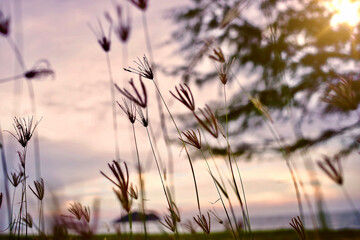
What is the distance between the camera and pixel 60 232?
652 millimetres

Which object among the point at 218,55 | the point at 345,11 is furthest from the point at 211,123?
the point at 345,11

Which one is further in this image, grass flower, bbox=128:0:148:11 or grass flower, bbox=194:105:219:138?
grass flower, bbox=128:0:148:11

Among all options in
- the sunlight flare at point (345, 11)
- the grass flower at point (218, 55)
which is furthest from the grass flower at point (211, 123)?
the sunlight flare at point (345, 11)

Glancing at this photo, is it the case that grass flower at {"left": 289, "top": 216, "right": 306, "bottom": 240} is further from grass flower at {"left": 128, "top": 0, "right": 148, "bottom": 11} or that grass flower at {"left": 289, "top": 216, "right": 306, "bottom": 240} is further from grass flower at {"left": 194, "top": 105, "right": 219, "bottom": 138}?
grass flower at {"left": 128, "top": 0, "right": 148, "bottom": 11}

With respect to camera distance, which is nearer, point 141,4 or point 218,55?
point 218,55

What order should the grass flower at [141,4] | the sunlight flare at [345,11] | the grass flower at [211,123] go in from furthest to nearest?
the sunlight flare at [345,11], the grass flower at [141,4], the grass flower at [211,123]

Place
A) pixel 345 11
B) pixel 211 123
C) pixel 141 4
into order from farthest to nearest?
pixel 345 11, pixel 141 4, pixel 211 123

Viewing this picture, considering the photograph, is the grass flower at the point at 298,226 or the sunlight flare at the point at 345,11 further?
the sunlight flare at the point at 345,11

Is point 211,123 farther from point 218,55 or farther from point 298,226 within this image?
point 298,226

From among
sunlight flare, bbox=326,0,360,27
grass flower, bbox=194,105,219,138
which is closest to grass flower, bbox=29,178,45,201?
grass flower, bbox=194,105,219,138

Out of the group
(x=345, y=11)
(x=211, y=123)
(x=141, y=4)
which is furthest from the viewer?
(x=345, y=11)

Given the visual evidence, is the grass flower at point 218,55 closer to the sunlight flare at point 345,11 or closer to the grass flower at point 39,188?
the grass flower at point 39,188

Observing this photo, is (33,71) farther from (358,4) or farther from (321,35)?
(321,35)

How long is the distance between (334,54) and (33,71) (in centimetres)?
588
